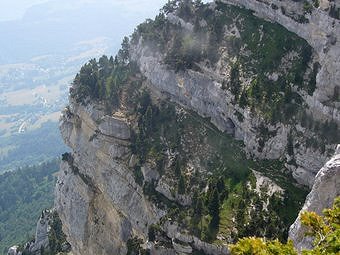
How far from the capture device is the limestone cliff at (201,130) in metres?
88.2

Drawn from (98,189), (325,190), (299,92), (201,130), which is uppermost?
(299,92)

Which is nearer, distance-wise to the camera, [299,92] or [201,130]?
[299,92]

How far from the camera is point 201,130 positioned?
108 m

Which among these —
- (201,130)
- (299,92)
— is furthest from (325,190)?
(201,130)

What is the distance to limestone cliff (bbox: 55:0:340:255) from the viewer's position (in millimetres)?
88250

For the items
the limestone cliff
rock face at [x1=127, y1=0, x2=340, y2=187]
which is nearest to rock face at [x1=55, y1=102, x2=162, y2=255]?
the limestone cliff

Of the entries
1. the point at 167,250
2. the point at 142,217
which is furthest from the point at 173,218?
the point at 142,217

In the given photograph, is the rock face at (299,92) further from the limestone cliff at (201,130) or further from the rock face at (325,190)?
the rock face at (325,190)

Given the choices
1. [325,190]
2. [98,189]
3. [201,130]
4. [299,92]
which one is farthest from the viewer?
[98,189]

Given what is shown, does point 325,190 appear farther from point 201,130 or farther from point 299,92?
point 201,130

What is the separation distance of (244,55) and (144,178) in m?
32.3

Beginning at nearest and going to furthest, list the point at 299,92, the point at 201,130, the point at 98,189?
1. the point at 299,92
2. the point at 201,130
3. the point at 98,189

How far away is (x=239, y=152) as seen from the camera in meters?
100

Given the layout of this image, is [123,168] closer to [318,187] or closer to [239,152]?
[239,152]
